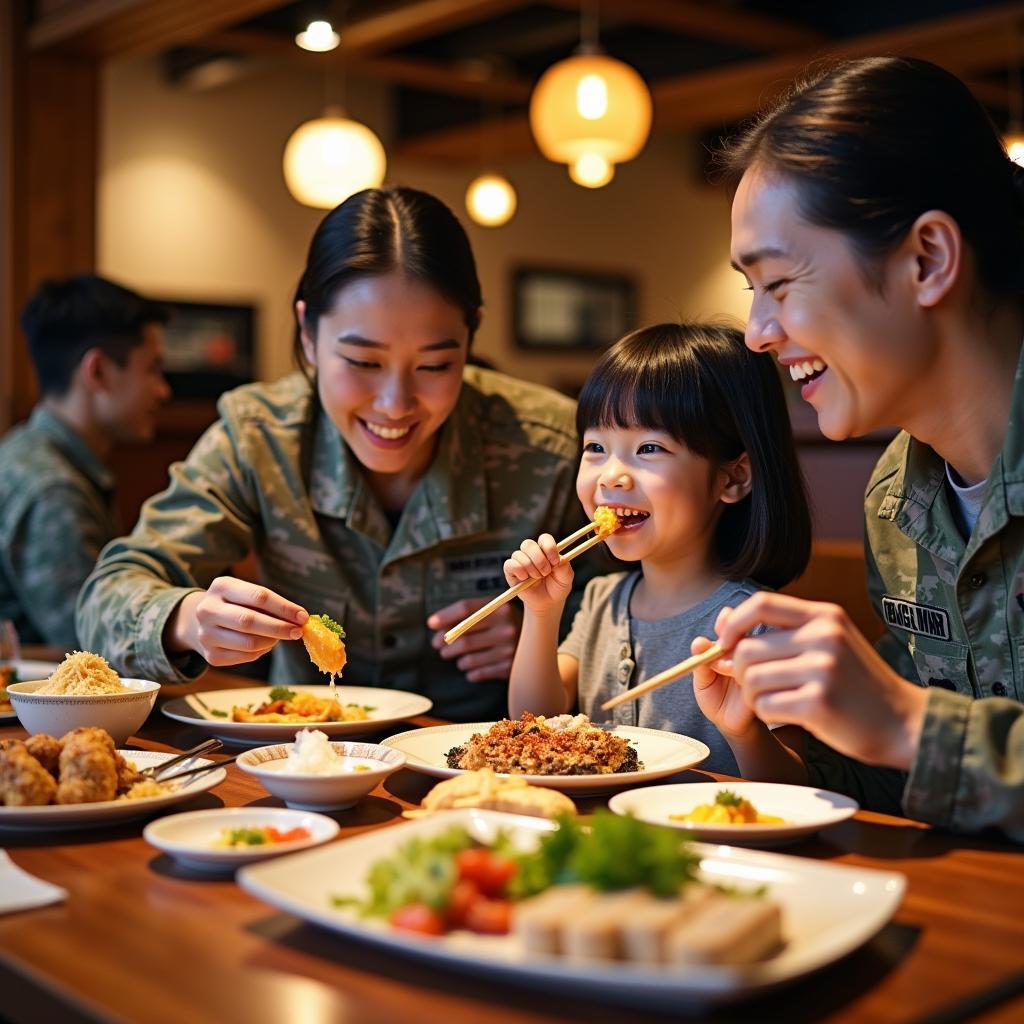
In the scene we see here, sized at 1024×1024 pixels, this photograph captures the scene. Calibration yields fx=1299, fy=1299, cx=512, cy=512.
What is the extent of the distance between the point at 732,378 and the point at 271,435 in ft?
3.04

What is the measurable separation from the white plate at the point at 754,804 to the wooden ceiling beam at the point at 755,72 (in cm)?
378

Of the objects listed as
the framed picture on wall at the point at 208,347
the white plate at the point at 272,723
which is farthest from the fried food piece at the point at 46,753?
the framed picture on wall at the point at 208,347

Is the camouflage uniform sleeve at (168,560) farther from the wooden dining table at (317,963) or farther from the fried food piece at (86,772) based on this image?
the wooden dining table at (317,963)

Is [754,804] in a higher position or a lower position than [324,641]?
lower

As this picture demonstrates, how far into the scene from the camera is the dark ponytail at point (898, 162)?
154cm

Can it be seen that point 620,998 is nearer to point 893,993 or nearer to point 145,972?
point 893,993

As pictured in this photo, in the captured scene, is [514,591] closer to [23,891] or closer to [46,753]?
[46,753]

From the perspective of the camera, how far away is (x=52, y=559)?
3.74 meters

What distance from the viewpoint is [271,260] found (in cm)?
854

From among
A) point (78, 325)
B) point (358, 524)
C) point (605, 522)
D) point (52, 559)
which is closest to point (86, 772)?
point (605, 522)

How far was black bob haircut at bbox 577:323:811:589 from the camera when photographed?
2.08 m

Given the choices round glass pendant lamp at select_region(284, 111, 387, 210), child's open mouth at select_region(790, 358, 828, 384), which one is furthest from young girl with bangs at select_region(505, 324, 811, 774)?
round glass pendant lamp at select_region(284, 111, 387, 210)

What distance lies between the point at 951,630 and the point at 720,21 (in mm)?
5409

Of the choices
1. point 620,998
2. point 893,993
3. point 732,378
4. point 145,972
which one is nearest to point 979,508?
point 732,378
